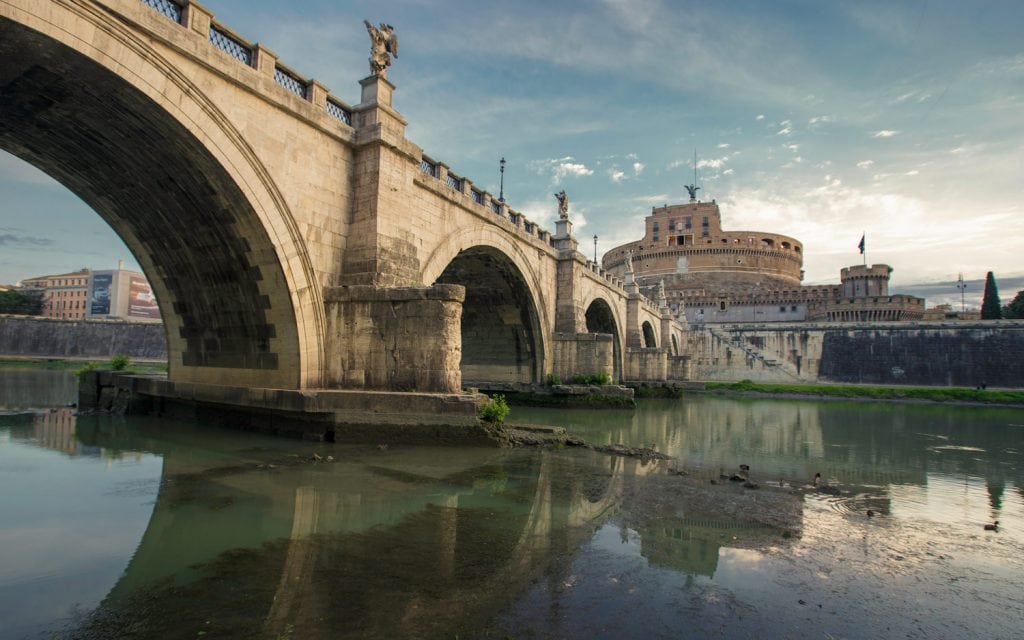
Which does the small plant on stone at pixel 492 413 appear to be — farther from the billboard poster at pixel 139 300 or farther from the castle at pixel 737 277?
the billboard poster at pixel 139 300

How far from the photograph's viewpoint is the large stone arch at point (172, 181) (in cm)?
716

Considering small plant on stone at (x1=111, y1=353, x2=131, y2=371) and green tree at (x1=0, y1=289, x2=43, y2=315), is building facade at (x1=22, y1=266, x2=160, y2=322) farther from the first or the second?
small plant on stone at (x1=111, y1=353, x2=131, y2=371)

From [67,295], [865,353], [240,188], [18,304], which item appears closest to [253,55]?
[240,188]

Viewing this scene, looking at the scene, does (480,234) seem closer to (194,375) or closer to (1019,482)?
(194,375)

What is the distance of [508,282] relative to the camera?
19984mm

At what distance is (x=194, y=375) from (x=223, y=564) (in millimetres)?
10482

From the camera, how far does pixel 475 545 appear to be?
4766mm

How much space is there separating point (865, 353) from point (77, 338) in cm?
6850

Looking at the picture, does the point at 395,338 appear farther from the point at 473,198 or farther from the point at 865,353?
the point at 865,353

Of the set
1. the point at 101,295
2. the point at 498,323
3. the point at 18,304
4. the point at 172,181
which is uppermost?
the point at 101,295

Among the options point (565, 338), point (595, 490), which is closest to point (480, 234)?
point (565, 338)

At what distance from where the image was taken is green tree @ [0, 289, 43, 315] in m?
64.3

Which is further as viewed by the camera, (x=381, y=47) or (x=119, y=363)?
(x=119, y=363)

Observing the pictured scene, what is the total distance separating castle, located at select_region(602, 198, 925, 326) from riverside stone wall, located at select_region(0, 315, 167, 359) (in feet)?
151
